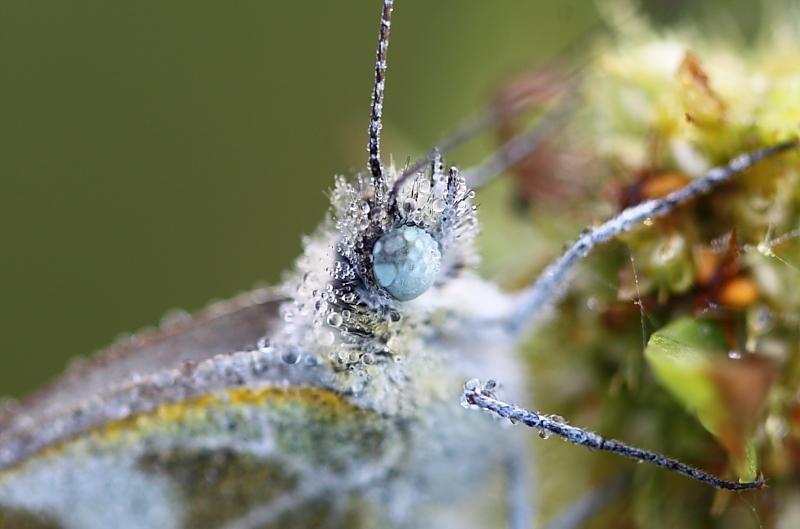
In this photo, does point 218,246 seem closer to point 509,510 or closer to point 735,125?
point 509,510

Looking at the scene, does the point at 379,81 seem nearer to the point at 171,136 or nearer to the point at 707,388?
the point at 707,388

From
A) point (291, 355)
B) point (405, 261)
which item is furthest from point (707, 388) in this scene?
point (291, 355)

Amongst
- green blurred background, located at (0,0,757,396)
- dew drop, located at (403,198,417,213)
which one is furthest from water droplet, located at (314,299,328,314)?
green blurred background, located at (0,0,757,396)

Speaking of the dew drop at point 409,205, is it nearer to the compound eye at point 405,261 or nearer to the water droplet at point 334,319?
the compound eye at point 405,261

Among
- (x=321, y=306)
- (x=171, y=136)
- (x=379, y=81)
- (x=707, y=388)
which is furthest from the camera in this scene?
(x=171, y=136)

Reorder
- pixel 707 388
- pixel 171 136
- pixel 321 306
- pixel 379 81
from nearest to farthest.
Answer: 1. pixel 707 388
2. pixel 379 81
3. pixel 321 306
4. pixel 171 136

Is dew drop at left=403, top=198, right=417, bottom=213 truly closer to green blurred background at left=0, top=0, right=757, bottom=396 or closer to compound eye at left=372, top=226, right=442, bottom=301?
compound eye at left=372, top=226, right=442, bottom=301

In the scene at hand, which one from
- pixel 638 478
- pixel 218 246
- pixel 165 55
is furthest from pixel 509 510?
pixel 165 55
